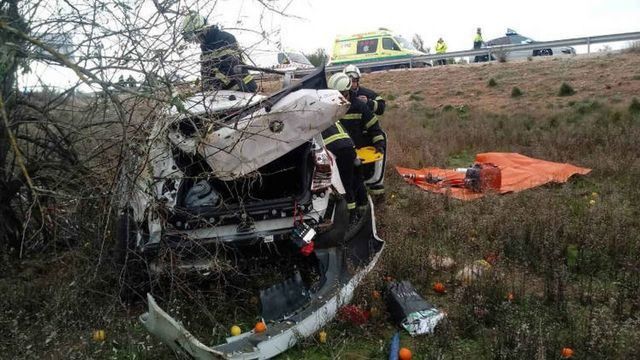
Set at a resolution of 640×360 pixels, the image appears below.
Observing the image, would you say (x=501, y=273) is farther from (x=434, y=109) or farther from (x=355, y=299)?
(x=434, y=109)

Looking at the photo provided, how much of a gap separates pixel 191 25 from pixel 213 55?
0.22 m

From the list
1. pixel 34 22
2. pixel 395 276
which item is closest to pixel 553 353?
pixel 395 276

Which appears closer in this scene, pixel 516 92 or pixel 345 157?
pixel 345 157

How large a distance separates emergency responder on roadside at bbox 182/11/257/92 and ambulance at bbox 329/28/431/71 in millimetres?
17859

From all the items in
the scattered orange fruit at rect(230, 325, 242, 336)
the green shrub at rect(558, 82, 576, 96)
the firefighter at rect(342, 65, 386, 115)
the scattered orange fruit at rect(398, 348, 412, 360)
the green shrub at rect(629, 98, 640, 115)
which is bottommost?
the scattered orange fruit at rect(398, 348, 412, 360)

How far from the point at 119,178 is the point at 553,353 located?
2772 millimetres

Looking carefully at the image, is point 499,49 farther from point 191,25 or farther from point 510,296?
point 191,25

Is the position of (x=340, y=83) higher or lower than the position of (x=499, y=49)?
lower

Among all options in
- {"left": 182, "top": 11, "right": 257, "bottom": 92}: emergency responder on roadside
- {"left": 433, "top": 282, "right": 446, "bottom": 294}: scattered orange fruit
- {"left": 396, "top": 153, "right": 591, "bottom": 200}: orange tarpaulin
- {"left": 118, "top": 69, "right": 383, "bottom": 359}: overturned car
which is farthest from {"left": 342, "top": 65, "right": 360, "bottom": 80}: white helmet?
{"left": 433, "top": 282, "right": 446, "bottom": 294}: scattered orange fruit

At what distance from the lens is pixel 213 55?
142 inches

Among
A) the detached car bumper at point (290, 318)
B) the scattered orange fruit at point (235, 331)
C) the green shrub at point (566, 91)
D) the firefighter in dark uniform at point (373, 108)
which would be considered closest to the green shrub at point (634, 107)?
the green shrub at point (566, 91)

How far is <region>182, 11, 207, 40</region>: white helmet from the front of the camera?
3453 mm

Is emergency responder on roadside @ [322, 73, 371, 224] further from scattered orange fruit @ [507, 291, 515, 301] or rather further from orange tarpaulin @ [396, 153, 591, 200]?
orange tarpaulin @ [396, 153, 591, 200]

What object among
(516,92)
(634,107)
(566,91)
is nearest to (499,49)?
(516,92)
